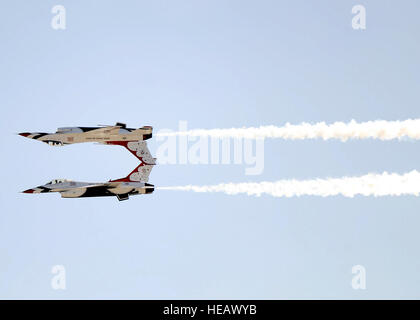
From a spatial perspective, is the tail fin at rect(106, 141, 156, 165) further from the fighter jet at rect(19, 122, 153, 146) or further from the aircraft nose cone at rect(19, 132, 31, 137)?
the aircraft nose cone at rect(19, 132, 31, 137)

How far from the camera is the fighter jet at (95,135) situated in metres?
88.6

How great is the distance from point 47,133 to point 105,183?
722 cm

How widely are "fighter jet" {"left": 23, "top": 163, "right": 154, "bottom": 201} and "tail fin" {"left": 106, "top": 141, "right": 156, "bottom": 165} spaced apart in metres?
2.29

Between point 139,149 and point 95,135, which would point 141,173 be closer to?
point 139,149

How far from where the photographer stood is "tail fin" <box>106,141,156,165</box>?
9006 centimetres

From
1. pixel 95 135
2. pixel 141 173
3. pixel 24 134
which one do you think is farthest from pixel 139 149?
pixel 24 134

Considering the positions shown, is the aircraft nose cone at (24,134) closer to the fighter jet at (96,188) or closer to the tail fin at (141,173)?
the fighter jet at (96,188)

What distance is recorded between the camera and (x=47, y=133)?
89438 mm

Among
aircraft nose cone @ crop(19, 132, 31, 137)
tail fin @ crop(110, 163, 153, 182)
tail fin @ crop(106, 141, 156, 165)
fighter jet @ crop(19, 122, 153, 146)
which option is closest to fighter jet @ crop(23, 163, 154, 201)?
tail fin @ crop(110, 163, 153, 182)

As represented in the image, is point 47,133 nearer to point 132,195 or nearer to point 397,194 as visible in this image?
point 132,195

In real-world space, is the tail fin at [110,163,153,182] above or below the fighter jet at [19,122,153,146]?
below
